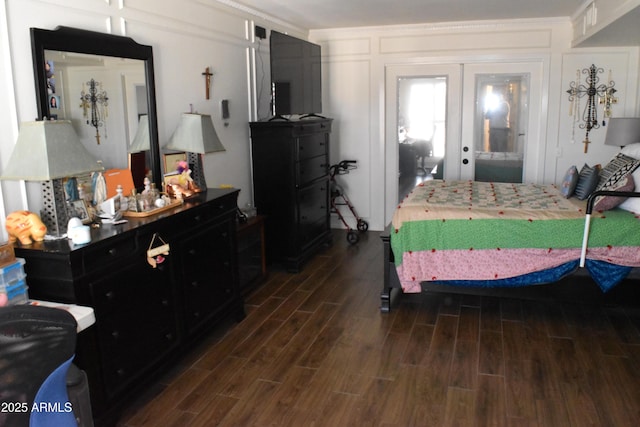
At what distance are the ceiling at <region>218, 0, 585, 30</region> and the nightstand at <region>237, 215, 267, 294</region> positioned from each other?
1.92m

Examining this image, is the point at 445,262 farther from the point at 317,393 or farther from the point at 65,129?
the point at 65,129

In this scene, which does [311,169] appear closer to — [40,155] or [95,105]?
[95,105]

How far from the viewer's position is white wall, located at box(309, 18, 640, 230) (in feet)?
18.9

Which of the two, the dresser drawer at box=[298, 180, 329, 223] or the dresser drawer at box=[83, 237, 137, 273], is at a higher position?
the dresser drawer at box=[83, 237, 137, 273]

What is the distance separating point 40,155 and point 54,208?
0.29m

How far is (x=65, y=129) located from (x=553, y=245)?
313cm

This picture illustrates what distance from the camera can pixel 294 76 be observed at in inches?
209

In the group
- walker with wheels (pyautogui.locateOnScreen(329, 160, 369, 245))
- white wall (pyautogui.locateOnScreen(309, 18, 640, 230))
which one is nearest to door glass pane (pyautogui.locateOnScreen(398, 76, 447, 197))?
white wall (pyautogui.locateOnScreen(309, 18, 640, 230))

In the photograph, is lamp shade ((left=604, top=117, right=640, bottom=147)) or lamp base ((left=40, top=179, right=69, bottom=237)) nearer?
lamp base ((left=40, top=179, right=69, bottom=237))

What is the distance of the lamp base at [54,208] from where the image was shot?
2.59 m

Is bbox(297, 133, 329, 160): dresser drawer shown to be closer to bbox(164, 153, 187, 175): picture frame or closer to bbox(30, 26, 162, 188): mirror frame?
bbox(164, 153, 187, 175): picture frame

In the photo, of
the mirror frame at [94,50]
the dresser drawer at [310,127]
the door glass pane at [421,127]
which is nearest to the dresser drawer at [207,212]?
the mirror frame at [94,50]

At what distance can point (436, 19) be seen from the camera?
5793 millimetres

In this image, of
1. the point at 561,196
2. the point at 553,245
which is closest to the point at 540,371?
the point at 553,245
